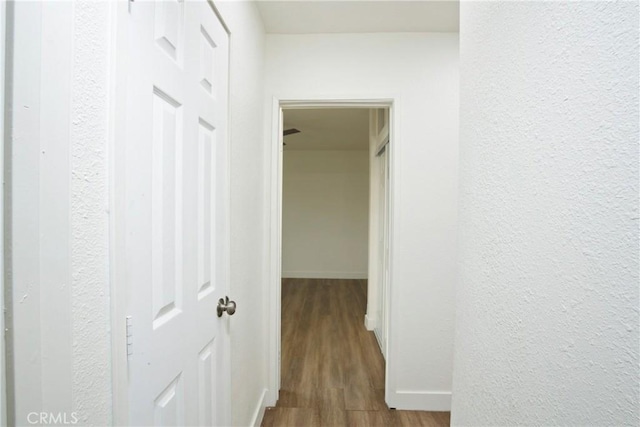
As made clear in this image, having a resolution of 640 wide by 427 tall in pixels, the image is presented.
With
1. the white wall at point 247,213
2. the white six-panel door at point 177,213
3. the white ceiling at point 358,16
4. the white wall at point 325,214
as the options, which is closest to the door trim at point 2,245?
the white six-panel door at point 177,213

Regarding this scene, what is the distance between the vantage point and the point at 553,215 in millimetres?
584

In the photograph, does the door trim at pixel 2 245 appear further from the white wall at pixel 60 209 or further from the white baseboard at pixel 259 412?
the white baseboard at pixel 259 412

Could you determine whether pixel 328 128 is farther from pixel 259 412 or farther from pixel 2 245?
pixel 2 245

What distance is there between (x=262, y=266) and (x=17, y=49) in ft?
5.63

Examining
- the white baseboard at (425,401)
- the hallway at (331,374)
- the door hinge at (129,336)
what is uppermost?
the door hinge at (129,336)

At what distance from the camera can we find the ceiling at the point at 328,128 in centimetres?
399

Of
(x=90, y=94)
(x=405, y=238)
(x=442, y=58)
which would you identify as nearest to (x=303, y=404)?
(x=405, y=238)

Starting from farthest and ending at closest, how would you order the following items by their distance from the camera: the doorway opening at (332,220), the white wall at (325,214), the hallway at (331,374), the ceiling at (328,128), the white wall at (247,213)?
the white wall at (325,214) < the ceiling at (328,128) < the doorway opening at (332,220) < the hallway at (331,374) < the white wall at (247,213)

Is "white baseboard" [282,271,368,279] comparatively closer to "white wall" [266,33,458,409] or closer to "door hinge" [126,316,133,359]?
"white wall" [266,33,458,409]

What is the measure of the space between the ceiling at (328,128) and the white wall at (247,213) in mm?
1941

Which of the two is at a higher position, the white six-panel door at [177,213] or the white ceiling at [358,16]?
the white ceiling at [358,16]

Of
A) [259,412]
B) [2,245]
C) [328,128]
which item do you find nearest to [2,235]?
[2,245]

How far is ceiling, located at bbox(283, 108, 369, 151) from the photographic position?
399 cm

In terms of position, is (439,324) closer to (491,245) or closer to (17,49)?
(491,245)
